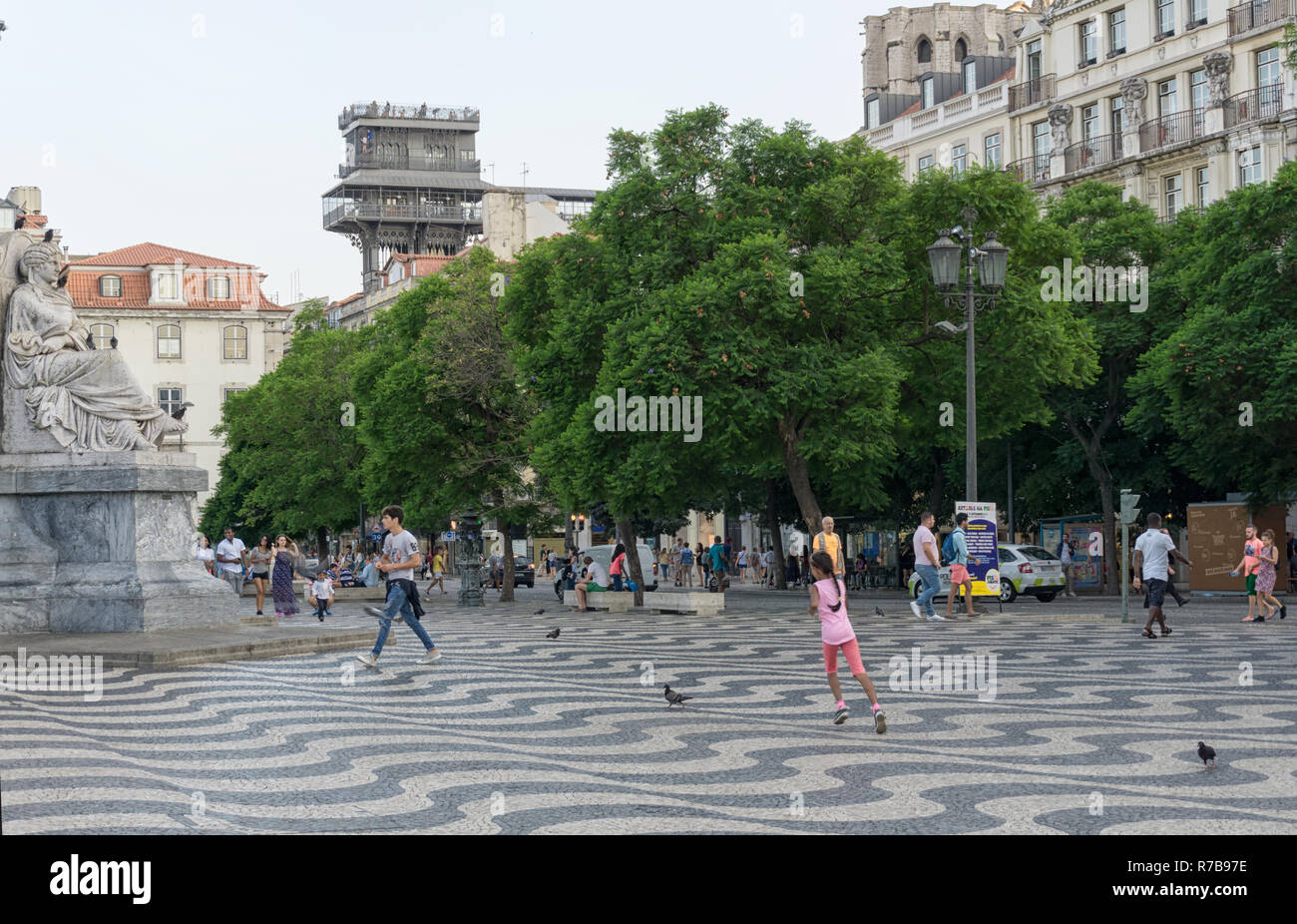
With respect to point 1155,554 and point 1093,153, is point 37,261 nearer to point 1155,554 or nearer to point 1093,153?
point 1155,554

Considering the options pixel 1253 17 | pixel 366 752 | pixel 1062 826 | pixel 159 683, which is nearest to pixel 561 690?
pixel 159 683

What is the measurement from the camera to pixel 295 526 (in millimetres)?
68188

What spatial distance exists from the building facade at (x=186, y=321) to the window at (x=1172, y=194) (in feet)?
179

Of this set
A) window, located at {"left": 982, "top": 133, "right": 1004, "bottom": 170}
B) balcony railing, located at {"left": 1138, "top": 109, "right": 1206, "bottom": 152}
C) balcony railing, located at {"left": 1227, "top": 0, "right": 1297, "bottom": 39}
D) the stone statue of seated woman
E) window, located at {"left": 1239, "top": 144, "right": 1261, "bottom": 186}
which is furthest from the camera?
window, located at {"left": 982, "top": 133, "right": 1004, "bottom": 170}

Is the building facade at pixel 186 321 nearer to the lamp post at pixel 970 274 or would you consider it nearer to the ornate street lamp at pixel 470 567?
the ornate street lamp at pixel 470 567

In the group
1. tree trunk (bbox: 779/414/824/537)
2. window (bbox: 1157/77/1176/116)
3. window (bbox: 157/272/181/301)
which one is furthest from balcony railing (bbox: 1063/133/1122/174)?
window (bbox: 157/272/181/301)

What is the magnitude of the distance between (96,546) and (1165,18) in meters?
50.0

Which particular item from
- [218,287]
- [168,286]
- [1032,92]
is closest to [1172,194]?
[1032,92]

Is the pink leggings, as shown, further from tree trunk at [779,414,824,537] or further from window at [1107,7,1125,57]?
window at [1107,7,1125,57]

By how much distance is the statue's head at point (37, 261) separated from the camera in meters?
19.8

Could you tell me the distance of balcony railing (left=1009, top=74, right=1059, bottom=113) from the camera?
64.6 m

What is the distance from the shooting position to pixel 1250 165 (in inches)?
2131

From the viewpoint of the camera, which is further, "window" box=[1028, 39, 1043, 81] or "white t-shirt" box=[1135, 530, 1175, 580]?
"window" box=[1028, 39, 1043, 81]

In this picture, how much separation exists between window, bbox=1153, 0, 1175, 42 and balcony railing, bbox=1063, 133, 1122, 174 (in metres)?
4.02
